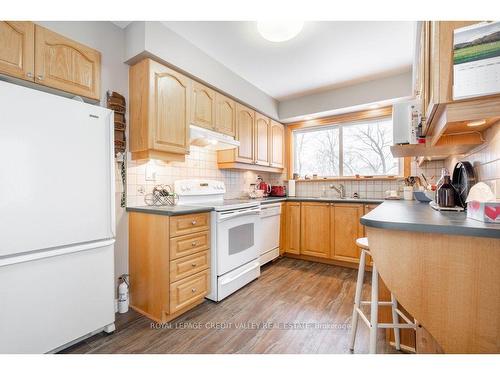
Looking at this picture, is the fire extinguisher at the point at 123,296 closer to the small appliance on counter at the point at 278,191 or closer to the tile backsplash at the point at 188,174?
the tile backsplash at the point at 188,174

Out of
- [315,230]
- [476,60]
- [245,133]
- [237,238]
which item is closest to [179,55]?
[245,133]

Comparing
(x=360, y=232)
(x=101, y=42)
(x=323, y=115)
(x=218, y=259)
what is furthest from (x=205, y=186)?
(x=323, y=115)

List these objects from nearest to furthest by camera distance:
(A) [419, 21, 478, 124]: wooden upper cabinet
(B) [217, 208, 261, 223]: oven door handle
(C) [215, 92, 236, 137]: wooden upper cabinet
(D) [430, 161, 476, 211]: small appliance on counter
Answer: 1. (A) [419, 21, 478, 124]: wooden upper cabinet
2. (D) [430, 161, 476, 211]: small appliance on counter
3. (B) [217, 208, 261, 223]: oven door handle
4. (C) [215, 92, 236, 137]: wooden upper cabinet

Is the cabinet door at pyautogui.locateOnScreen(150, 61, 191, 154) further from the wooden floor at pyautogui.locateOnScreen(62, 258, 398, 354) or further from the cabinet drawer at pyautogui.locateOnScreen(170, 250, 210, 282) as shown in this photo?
the wooden floor at pyautogui.locateOnScreen(62, 258, 398, 354)

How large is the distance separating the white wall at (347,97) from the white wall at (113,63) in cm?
243

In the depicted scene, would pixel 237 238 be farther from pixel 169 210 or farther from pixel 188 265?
pixel 169 210

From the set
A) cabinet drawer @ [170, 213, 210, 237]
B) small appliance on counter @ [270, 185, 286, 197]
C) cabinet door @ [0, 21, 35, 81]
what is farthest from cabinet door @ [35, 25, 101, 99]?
small appliance on counter @ [270, 185, 286, 197]

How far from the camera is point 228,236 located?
2.23 meters

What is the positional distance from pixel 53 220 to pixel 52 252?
0.19 m

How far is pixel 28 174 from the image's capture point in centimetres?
128

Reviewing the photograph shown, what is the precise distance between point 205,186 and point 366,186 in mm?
2411

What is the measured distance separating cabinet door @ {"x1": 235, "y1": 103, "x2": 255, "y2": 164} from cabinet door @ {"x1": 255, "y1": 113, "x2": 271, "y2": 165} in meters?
0.11

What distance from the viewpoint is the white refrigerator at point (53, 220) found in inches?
48.3

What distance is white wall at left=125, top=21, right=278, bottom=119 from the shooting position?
193cm
